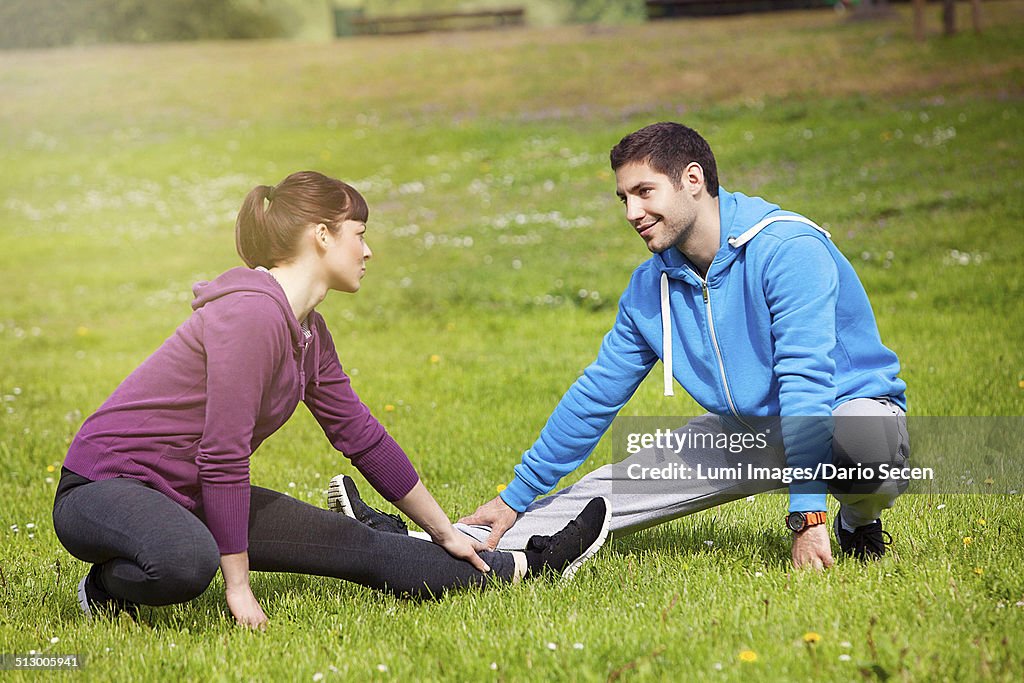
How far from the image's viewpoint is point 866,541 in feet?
14.3

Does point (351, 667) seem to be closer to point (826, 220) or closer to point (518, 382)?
point (518, 382)

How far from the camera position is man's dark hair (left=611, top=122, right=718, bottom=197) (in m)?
4.16

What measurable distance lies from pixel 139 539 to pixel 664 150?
234 cm

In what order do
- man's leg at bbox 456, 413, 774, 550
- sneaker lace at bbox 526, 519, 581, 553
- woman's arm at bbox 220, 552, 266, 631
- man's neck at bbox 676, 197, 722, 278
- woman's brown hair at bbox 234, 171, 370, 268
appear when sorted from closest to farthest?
woman's arm at bbox 220, 552, 266, 631 < woman's brown hair at bbox 234, 171, 370, 268 < man's neck at bbox 676, 197, 722, 278 < sneaker lace at bbox 526, 519, 581, 553 < man's leg at bbox 456, 413, 774, 550

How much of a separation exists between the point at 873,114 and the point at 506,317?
9.61 m

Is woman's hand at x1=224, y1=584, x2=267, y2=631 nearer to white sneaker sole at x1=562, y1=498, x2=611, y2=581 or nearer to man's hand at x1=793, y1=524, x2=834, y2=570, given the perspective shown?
white sneaker sole at x1=562, y1=498, x2=611, y2=581

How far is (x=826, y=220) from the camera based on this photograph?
12.9m

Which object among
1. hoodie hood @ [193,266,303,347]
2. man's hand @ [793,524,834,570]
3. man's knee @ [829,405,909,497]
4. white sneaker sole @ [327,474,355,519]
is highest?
hoodie hood @ [193,266,303,347]

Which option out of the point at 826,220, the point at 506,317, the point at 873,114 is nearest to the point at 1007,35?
the point at 873,114

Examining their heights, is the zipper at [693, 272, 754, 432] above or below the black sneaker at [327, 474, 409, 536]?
above

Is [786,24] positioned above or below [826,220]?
above

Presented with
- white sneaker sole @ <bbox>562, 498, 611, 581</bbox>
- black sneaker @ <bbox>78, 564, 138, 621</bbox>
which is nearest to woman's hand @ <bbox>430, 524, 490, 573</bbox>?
white sneaker sole @ <bbox>562, 498, 611, 581</bbox>

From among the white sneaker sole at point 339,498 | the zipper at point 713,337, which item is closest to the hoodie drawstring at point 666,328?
the zipper at point 713,337

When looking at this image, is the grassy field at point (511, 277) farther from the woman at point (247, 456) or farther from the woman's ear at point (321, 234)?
the woman's ear at point (321, 234)
